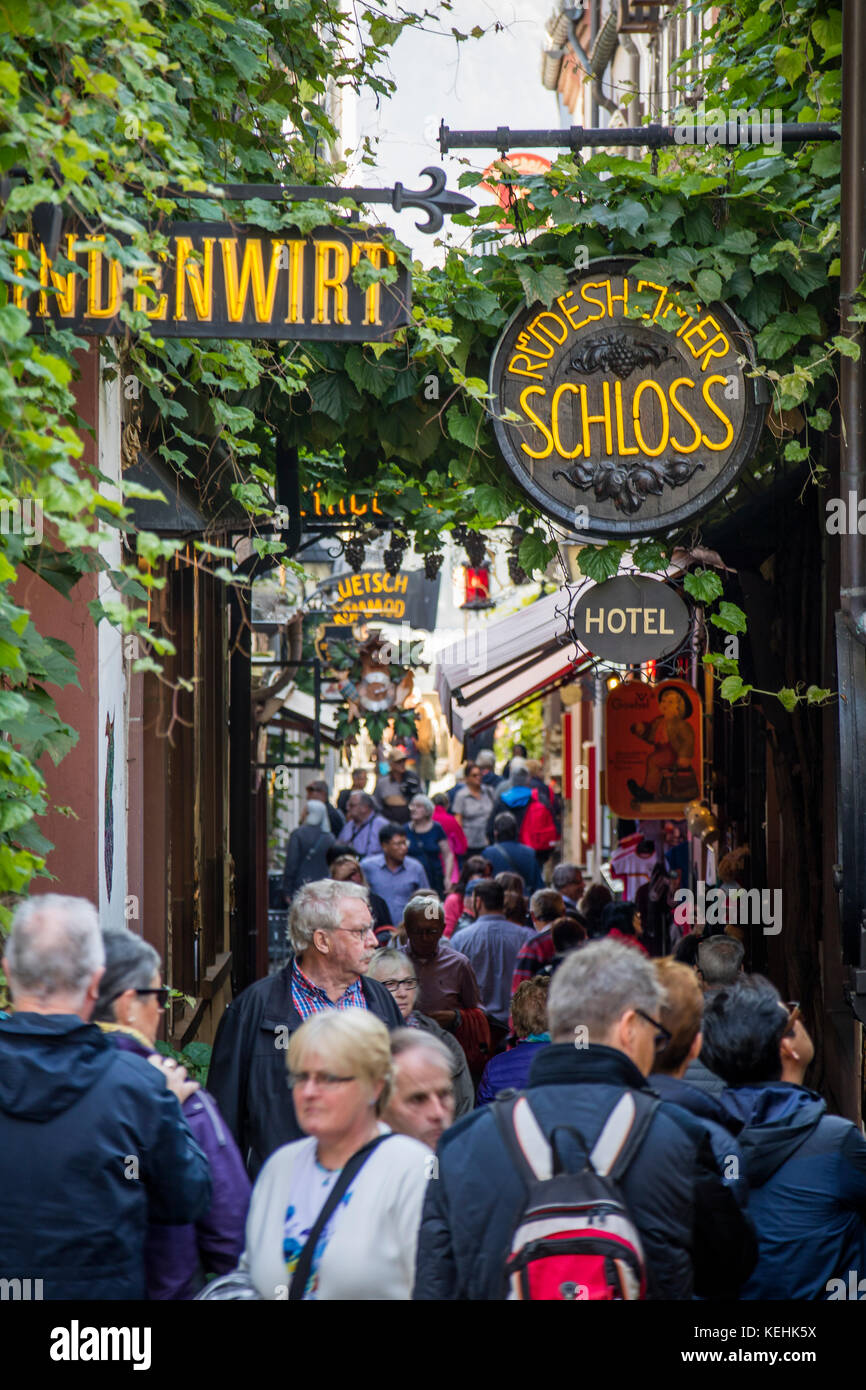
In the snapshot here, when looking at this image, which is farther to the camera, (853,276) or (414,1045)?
(853,276)

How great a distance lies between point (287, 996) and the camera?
198 inches

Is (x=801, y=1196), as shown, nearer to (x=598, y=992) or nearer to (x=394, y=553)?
(x=598, y=992)

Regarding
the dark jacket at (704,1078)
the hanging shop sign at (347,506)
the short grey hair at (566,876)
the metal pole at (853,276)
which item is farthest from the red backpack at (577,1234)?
the short grey hair at (566,876)

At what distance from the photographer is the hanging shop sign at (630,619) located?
6730 millimetres

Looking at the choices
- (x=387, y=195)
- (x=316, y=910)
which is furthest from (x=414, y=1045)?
(x=387, y=195)

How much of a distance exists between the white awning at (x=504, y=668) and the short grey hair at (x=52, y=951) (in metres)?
8.71

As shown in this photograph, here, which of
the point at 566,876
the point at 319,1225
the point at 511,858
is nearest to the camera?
the point at 319,1225

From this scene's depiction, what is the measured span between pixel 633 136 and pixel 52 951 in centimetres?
418

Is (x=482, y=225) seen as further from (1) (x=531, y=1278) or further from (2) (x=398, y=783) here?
(2) (x=398, y=783)

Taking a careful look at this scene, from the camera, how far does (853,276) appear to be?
5.91 metres

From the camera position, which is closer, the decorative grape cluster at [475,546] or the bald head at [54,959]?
the bald head at [54,959]

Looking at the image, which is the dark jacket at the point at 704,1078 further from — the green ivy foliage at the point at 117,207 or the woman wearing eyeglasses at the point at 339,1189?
the green ivy foliage at the point at 117,207

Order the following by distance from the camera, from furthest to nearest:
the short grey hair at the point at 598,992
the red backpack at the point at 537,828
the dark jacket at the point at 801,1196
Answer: the red backpack at the point at 537,828
the dark jacket at the point at 801,1196
the short grey hair at the point at 598,992

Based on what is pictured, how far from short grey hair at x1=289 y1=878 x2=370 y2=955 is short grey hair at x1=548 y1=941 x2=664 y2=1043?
1.70 meters
